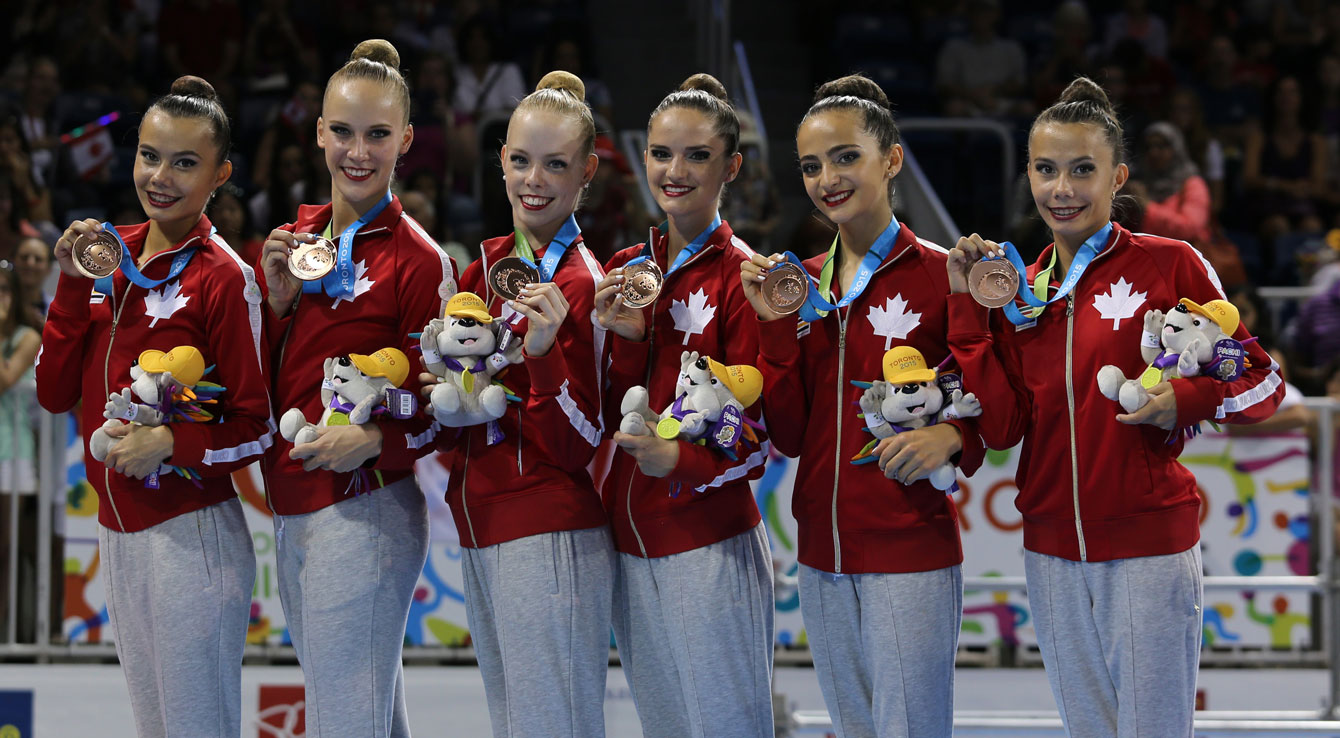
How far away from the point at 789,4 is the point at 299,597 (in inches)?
321

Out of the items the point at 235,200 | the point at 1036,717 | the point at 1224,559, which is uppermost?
the point at 235,200

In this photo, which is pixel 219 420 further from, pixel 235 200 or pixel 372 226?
pixel 235 200

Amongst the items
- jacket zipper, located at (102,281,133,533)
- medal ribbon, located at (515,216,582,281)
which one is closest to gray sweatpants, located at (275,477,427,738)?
jacket zipper, located at (102,281,133,533)

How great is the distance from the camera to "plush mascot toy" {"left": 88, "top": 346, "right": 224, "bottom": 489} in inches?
126

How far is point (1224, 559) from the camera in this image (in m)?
4.92

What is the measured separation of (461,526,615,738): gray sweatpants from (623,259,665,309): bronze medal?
1.83 ft

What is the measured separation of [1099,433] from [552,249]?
51.8 inches

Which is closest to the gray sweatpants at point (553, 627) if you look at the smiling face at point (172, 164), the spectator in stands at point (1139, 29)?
the smiling face at point (172, 164)

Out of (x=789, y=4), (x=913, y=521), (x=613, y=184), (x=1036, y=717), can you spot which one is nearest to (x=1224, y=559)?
(x=1036, y=717)

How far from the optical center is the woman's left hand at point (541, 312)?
3.02 metres

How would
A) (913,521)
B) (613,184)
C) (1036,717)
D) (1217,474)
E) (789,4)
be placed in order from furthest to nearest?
(789,4), (613,184), (1217,474), (1036,717), (913,521)

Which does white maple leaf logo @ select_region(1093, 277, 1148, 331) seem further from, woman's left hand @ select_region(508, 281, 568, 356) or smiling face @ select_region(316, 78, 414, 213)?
smiling face @ select_region(316, 78, 414, 213)

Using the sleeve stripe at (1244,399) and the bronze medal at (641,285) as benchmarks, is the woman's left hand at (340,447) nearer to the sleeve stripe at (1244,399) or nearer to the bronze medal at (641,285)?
the bronze medal at (641,285)

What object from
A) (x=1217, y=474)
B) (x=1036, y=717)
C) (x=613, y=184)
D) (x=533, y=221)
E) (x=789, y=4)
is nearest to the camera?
(x=533, y=221)
